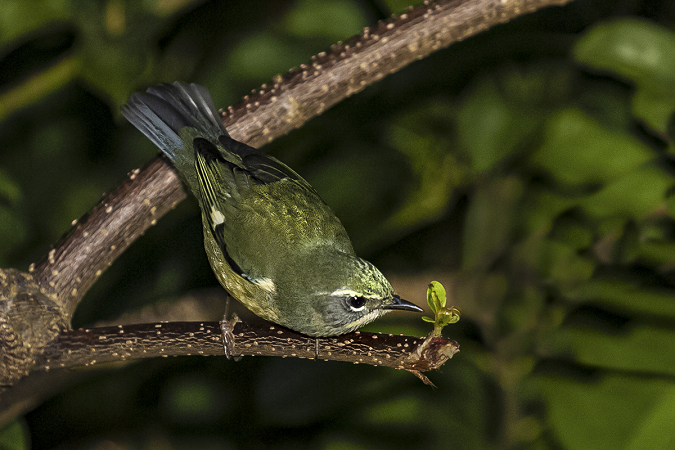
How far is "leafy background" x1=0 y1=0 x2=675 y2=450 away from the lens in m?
1.87

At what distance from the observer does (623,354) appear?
1.84 metres

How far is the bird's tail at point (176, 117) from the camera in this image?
1708 mm

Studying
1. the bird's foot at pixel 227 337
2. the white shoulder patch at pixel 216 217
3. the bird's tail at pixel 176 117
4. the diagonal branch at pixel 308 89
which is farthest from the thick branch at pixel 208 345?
the bird's tail at pixel 176 117

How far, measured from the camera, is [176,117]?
1.78 meters

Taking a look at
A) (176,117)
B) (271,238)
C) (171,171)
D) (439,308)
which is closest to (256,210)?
(271,238)

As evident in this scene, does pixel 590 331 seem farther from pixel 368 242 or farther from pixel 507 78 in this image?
pixel 507 78

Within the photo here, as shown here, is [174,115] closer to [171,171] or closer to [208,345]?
[171,171]

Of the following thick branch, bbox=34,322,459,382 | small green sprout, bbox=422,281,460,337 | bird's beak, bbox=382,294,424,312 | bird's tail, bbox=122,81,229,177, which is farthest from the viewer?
bird's tail, bbox=122,81,229,177

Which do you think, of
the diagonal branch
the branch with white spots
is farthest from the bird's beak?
the diagonal branch

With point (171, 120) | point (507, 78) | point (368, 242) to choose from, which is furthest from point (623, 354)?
point (171, 120)

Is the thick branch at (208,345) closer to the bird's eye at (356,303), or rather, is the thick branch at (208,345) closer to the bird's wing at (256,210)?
the bird's eye at (356,303)

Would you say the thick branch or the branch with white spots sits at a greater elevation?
the branch with white spots

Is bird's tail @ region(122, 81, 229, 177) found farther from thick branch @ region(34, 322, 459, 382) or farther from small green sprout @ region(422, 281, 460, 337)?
small green sprout @ region(422, 281, 460, 337)

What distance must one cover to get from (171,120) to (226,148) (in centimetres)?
23
